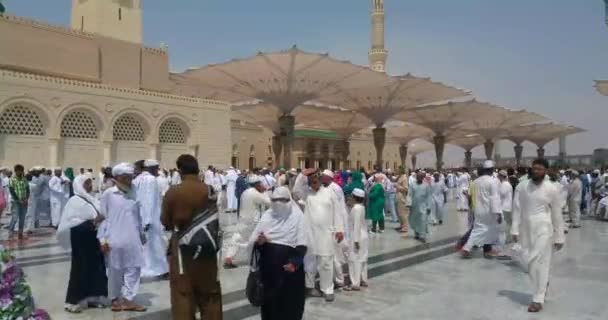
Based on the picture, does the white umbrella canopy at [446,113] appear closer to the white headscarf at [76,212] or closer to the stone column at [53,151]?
the stone column at [53,151]

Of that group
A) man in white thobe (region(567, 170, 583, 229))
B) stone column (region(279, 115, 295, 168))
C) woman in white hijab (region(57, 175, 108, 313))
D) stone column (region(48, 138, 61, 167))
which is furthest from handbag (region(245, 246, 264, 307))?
stone column (region(279, 115, 295, 168))

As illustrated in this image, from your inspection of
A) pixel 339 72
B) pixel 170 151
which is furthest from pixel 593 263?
pixel 170 151

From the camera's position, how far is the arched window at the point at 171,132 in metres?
23.8

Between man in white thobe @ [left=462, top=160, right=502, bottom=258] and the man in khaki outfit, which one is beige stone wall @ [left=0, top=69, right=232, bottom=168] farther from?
the man in khaki outfit

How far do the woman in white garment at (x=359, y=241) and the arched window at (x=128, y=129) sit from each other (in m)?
18.8

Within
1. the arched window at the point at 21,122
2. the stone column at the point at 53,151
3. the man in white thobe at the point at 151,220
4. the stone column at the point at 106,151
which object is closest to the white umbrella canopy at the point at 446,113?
the stone column at the point at 106,151

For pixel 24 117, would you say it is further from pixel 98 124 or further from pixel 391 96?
pixel 391 96

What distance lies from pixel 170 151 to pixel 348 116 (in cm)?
1667

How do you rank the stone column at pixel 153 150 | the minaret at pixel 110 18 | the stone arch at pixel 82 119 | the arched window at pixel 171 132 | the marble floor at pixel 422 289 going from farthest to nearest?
1. the minaret at pixel 110 18
2. the arched window at pixel 171 132
3. the stone column at pixel 153 150
4. the stone arch at pixel 82 119
5. the marble floor at pixel 422 289

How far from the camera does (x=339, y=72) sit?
22.2 metres

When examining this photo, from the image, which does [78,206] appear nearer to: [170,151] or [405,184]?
[405,184]

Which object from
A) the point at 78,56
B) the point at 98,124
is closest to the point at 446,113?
the point at 98,124

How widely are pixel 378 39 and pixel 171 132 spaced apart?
29.3m

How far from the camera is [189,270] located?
9.94 ft
